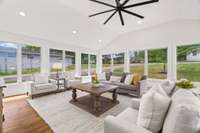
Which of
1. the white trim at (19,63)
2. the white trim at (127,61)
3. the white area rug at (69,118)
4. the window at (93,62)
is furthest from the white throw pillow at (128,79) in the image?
the white trim at (19,63)

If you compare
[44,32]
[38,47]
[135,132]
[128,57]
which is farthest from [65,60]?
[135,132]

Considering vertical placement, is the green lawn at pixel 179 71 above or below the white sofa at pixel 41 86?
above

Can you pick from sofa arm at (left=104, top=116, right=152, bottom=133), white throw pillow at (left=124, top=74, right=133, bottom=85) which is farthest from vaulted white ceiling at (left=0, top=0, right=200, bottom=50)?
sofa arm at (left=104, top=116, right=152, bottom=133)

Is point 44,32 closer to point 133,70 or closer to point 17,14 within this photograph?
point 17,14

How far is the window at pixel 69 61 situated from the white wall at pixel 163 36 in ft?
9.47

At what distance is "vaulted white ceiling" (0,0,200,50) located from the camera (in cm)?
365

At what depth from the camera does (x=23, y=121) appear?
2.55 meters

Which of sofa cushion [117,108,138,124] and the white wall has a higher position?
the white wall

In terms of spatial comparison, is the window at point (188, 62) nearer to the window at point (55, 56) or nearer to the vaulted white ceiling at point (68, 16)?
the vaulted white ceiling at point (68, 16)

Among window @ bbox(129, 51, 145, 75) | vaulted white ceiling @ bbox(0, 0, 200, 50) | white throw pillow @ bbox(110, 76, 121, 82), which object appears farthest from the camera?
window @ bbox(129, 51, 145, 75)

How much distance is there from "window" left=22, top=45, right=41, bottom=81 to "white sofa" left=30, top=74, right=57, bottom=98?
0.84 meters

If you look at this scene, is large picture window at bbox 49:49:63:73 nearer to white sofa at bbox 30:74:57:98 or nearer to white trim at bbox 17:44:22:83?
white sofa at bbox 30:74:57:98

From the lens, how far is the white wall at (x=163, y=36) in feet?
15.5

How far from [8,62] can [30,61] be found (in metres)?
0.81
